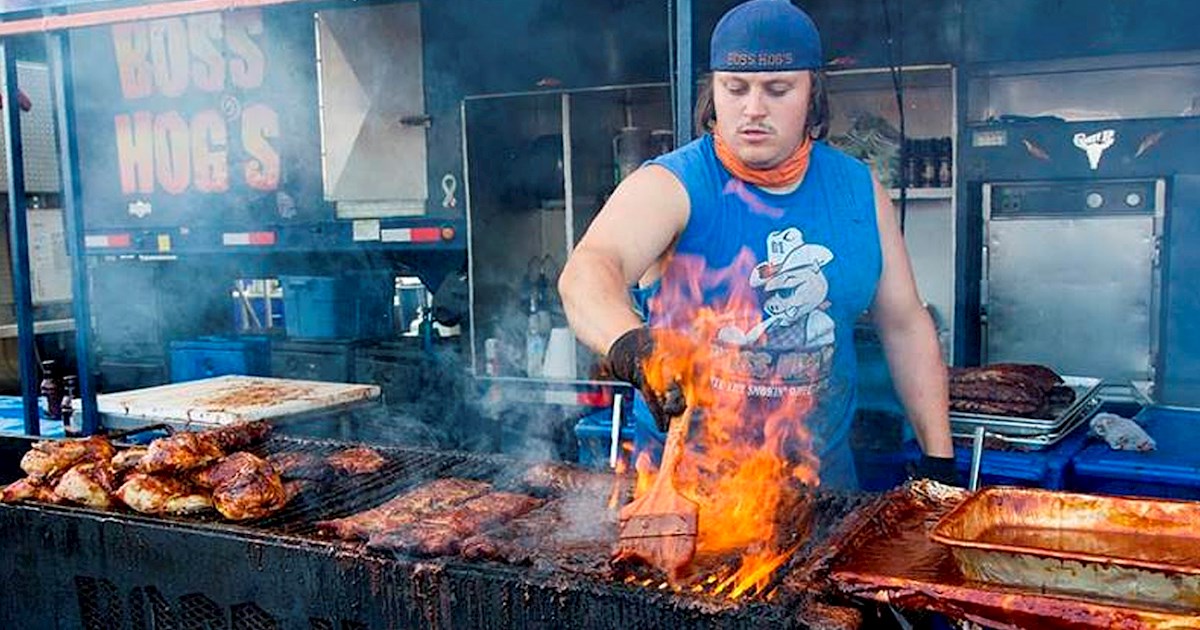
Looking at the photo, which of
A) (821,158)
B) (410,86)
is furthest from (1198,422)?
(410,86)

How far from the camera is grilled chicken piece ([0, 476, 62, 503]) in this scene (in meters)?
3.20

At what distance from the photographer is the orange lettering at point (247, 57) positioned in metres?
7.48

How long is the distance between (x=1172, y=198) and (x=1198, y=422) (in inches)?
77.3

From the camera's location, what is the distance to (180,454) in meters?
3.36

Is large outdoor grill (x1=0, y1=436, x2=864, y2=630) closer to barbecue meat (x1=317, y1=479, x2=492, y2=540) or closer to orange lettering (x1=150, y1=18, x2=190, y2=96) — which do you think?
barbecue meat (x1=317, y1=479, x2=492, y2=540)

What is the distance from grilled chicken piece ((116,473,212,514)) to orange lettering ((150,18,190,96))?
547 cm

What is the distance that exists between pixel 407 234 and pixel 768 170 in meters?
4.53

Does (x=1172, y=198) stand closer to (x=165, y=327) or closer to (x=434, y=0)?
(x=434, y=0)

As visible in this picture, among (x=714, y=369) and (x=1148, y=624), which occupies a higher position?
(x=714, y=369)

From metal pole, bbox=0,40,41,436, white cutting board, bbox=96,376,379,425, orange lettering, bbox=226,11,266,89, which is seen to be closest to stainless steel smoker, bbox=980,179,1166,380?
white cutting board, bbox=96,376,379,425

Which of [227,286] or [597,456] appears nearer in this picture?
[597,456]

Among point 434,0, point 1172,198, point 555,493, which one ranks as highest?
point 434,0

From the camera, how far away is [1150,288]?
641cm

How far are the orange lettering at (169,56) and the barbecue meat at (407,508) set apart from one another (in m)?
5.76
